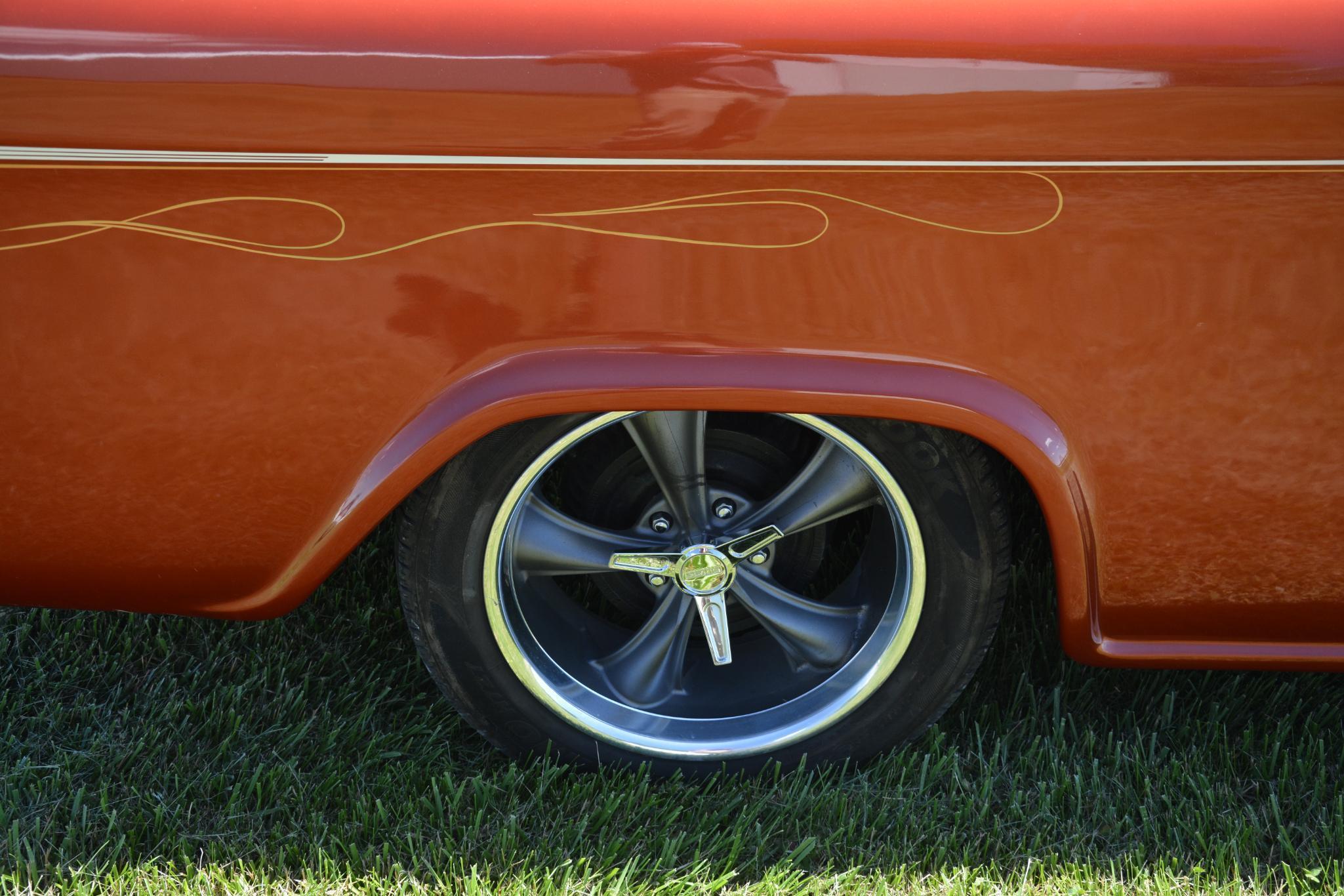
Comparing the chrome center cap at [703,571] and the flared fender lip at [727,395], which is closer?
the flared fender lip at [727,395]

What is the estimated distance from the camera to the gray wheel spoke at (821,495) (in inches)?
84.7

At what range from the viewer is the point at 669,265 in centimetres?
168

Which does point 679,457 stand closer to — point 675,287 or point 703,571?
point 703,571

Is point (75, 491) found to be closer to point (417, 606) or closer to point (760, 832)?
point (417, 606)

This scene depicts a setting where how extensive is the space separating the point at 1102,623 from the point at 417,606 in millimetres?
1161

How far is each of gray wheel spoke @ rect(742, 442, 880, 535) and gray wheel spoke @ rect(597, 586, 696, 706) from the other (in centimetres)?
21

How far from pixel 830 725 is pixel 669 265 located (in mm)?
937

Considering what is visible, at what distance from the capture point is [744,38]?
157 cm

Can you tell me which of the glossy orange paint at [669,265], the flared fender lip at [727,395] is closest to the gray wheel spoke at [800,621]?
the glossy orange paint at [669,265]

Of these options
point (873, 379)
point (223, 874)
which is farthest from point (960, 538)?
point (223, 874)

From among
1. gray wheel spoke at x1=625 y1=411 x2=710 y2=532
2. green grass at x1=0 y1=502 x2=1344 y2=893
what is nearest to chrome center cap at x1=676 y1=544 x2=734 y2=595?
gray wheel spoke at x1=625 y1=411 x2=710 y2=532

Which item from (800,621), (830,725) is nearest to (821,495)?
(800,621)

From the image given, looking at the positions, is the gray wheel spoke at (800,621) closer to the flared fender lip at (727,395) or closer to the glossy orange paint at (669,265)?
the glossy orange paint at (669,265)

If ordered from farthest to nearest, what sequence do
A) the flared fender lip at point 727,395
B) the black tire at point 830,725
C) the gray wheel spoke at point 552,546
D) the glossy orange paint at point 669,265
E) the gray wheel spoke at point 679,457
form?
1. the gray wheel spoke at point 552,546
2. the gray wheel spoke at point 679,457
3. the black tire at point 830,725
4. the flared fender lip at point 727,395
5. the glossy orange paint at point 669,265
